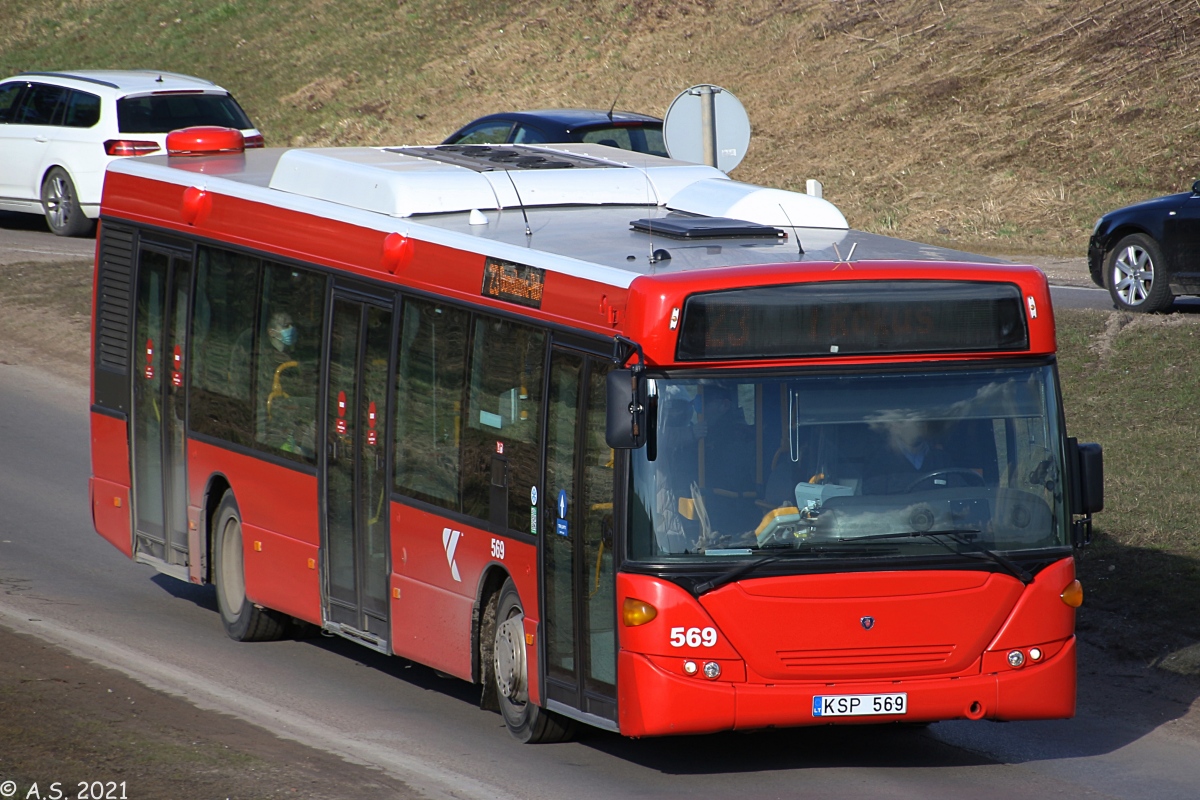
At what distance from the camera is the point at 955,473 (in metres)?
7.89

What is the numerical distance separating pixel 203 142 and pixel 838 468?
6.69 m

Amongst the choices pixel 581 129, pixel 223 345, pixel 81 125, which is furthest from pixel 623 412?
pixel 81 125

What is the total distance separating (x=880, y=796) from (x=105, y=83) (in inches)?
734

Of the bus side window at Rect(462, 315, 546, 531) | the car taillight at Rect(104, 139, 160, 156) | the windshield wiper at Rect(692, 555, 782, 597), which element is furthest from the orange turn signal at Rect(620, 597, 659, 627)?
the car taillight at Rect(104, 139, 160, 156)

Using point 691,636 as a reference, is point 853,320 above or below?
above

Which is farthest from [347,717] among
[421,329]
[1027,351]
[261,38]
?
[261,38]

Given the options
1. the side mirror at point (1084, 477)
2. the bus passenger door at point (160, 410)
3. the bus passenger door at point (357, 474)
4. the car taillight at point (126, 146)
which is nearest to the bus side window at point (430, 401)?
the bus passenger door at point (357, 474)

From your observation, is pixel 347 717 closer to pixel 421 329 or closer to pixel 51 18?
pixel 421 329

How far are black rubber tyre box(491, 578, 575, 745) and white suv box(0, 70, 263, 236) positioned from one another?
15478 millimetres

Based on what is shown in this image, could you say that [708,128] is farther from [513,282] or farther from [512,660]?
[512,660]

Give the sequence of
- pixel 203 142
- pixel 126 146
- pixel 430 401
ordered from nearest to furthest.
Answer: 1. pixel 430 401
2. pixel 203 142
3. pixel 126 146

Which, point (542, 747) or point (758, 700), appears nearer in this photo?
point (758, 700)

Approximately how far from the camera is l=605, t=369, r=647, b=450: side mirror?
7.59m

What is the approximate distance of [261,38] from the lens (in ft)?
141
